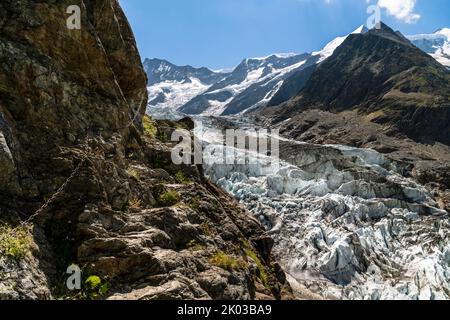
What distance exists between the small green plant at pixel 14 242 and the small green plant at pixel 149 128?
671cm

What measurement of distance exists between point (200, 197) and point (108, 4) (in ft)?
19.4

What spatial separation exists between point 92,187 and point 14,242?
2.18 metres

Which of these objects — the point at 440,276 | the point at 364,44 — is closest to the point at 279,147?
the point at 440,276

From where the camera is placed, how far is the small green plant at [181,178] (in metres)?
13.1

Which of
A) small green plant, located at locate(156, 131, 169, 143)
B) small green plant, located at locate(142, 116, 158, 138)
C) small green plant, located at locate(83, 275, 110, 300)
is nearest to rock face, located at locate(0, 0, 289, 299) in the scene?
small green plant, located at locate(83, 275, 110, 300)

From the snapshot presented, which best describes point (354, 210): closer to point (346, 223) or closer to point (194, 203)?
point (346, 223)

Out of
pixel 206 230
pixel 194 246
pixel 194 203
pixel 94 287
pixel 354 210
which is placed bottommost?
pixel 354 210

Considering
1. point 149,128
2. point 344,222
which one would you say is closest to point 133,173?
point 149,128

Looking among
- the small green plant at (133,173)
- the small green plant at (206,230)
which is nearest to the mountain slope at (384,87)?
the small green plant at (206,230)

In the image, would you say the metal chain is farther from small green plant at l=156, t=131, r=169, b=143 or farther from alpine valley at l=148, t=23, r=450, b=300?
alpine valley at l=148, t=23, r=450, b=300

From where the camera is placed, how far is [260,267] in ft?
42.5

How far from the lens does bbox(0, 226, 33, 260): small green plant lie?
7434 mm

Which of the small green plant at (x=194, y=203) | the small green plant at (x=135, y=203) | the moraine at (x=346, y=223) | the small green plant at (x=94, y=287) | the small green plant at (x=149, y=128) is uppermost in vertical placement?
the small green plant at (x=149, y=128)

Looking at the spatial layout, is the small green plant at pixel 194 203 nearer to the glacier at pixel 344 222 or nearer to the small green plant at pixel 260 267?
the small green plant at pixel 260 267
